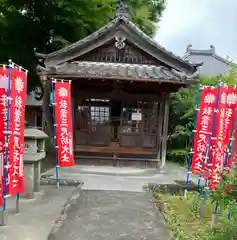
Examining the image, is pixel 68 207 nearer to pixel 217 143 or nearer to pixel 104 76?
pixel 217 143

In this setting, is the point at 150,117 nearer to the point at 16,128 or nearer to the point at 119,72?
the point at 119,72

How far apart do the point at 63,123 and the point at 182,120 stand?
25.3ft

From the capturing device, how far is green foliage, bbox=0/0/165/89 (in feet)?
42.9

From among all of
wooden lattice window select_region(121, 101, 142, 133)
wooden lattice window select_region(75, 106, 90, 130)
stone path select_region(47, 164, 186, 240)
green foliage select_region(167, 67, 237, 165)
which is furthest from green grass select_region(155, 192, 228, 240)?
green foliage select_region(167, 67, 237, 165)

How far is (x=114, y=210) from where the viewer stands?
235 inches

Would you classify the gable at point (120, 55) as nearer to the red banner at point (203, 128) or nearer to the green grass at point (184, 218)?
the red banner at point (203, 128)

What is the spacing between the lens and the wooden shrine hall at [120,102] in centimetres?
1116

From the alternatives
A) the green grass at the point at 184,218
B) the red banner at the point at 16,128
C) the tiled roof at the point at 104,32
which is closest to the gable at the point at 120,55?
the tiled roof at the point at 104,32

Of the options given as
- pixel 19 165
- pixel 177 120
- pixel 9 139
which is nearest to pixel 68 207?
pixel 19 165

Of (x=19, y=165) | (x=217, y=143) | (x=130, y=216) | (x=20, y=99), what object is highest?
(x=20, y=99)

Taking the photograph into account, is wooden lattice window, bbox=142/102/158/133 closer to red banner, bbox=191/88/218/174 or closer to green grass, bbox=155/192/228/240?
green grass, bbox=155/192/228/240

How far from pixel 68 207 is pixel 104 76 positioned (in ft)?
16.6

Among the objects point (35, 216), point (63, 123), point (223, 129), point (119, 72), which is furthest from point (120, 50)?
point (35, 216)

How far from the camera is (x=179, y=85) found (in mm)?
10445
